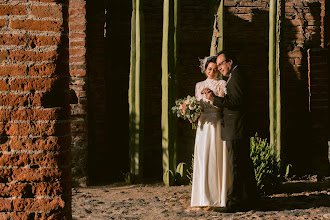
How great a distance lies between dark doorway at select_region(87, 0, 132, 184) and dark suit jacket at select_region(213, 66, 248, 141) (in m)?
2.60

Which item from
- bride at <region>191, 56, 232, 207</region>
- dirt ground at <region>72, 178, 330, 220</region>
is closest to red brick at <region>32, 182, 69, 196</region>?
dirt ground at <region>72, 178, 330, 220</region>

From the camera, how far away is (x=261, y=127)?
729 centimetres

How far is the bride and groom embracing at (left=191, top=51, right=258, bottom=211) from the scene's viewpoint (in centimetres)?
472

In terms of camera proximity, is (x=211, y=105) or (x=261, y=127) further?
(x=261, y=127)

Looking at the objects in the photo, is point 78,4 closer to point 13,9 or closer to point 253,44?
point 253,44

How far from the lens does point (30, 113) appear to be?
245cm

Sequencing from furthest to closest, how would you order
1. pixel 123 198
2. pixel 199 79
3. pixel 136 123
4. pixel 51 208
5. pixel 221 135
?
pixel 199 79 < pixel 136 123 < pixel 123 198 < pixel 221 135 < pixel 51 208

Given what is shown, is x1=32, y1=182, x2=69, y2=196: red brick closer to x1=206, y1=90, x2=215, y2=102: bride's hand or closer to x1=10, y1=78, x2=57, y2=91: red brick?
x1=10, y1=78, x2=57, y2=91: red brick

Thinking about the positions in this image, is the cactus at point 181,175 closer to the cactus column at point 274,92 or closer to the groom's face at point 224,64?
the cactus column at point 274,92

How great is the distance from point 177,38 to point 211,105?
2022 millimetres

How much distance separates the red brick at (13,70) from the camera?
245 cm

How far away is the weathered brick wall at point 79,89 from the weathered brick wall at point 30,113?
3.93m

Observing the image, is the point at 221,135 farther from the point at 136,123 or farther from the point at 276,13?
the point at 276,13

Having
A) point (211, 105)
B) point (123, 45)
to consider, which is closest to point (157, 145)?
point (123, 45)
